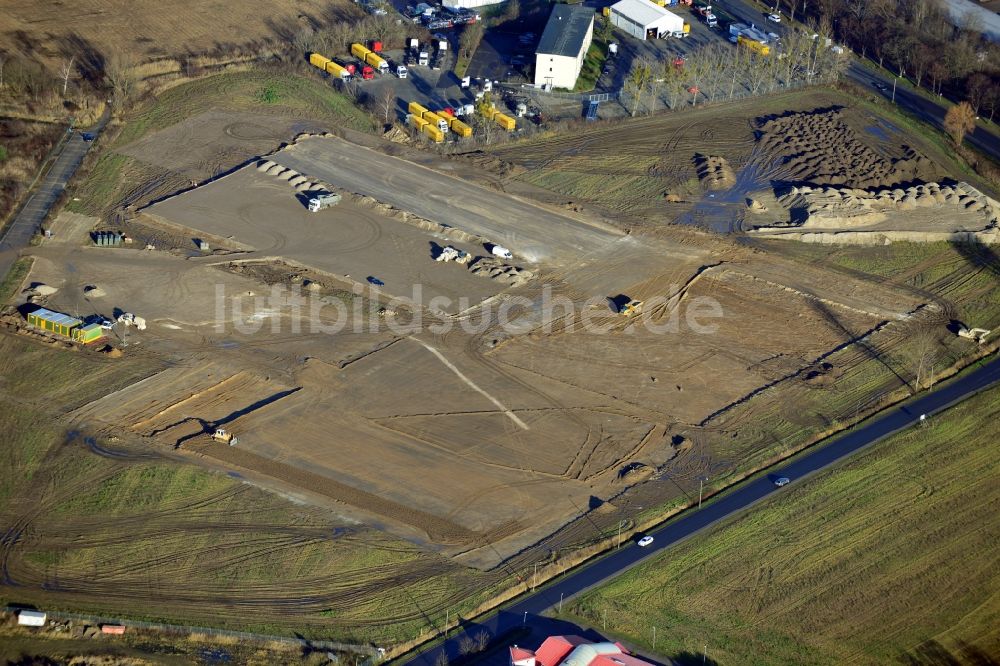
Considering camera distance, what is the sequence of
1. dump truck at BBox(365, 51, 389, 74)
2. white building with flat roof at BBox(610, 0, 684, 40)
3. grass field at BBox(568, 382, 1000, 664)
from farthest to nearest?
white building with flat roof at BBox(610, 0, 684, 40) < dump truck at BBox(365, 51, 389, 74) < grass field at BBox(568, 382, 1000, 664)

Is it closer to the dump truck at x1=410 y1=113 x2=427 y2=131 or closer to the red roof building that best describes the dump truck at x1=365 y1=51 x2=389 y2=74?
the dump truck at x1=410 y1=113 x2=427 y2=131

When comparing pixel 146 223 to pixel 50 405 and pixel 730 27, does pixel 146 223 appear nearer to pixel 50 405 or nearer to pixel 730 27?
pixel 50 405

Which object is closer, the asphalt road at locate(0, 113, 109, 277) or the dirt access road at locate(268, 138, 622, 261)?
the asphalt road at locate(0, 113, 109, 277)

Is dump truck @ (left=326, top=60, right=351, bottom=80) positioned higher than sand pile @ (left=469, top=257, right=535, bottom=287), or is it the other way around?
sand pile @ (left=469, top=257, right=535, bottom=287)

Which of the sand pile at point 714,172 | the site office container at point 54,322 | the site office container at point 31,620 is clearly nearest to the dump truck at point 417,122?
the sand pile at point 714,172

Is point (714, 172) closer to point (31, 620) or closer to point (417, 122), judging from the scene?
point (417, 122)

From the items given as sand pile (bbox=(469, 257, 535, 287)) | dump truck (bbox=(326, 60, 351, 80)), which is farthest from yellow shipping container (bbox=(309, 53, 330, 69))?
sand pile (bbox=(469, 257, 535, 287))

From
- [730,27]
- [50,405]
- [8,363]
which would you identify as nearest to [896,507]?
[50,405]

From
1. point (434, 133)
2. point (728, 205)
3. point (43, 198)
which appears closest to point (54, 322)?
point (43, 198)
